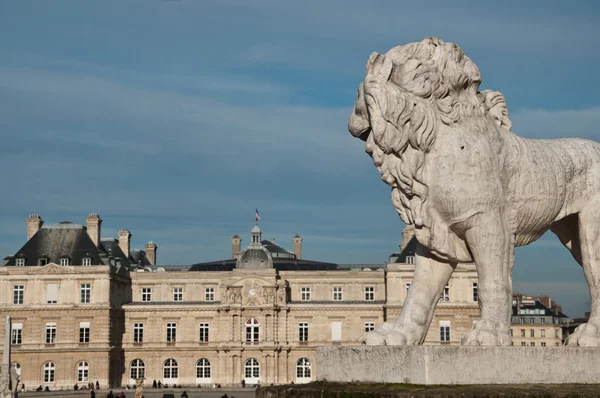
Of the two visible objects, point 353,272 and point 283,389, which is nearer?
point 283,389

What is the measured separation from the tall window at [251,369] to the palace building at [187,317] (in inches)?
2.5

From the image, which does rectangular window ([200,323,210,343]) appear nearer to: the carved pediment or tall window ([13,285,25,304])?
the carved pediment

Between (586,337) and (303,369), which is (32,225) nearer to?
(303,369)

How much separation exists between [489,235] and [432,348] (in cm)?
96

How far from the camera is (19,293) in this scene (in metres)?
60.9

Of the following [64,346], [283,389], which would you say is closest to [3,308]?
[64,346]

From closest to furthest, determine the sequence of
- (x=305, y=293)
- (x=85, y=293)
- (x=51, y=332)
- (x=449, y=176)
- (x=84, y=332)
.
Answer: (x=449, y=176) → (x=51, y=332) → (x=84, y=332) → (x=85, y=293) → (x=305, y=293)

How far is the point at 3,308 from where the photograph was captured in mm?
60781

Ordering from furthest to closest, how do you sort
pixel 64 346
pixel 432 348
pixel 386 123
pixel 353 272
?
pixel 353 272 → pixel 64 346 → pixel 386 123 → pixel 432 348

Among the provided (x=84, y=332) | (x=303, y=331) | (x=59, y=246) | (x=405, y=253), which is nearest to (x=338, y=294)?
(x=303, y=331)

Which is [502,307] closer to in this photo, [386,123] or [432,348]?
[432,348]

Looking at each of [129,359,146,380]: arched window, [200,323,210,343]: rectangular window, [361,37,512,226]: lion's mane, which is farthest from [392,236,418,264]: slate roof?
[361,37,512,226]: lion's mane

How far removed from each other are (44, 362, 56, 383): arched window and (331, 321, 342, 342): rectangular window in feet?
55.9

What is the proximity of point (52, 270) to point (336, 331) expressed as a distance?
1791cm
